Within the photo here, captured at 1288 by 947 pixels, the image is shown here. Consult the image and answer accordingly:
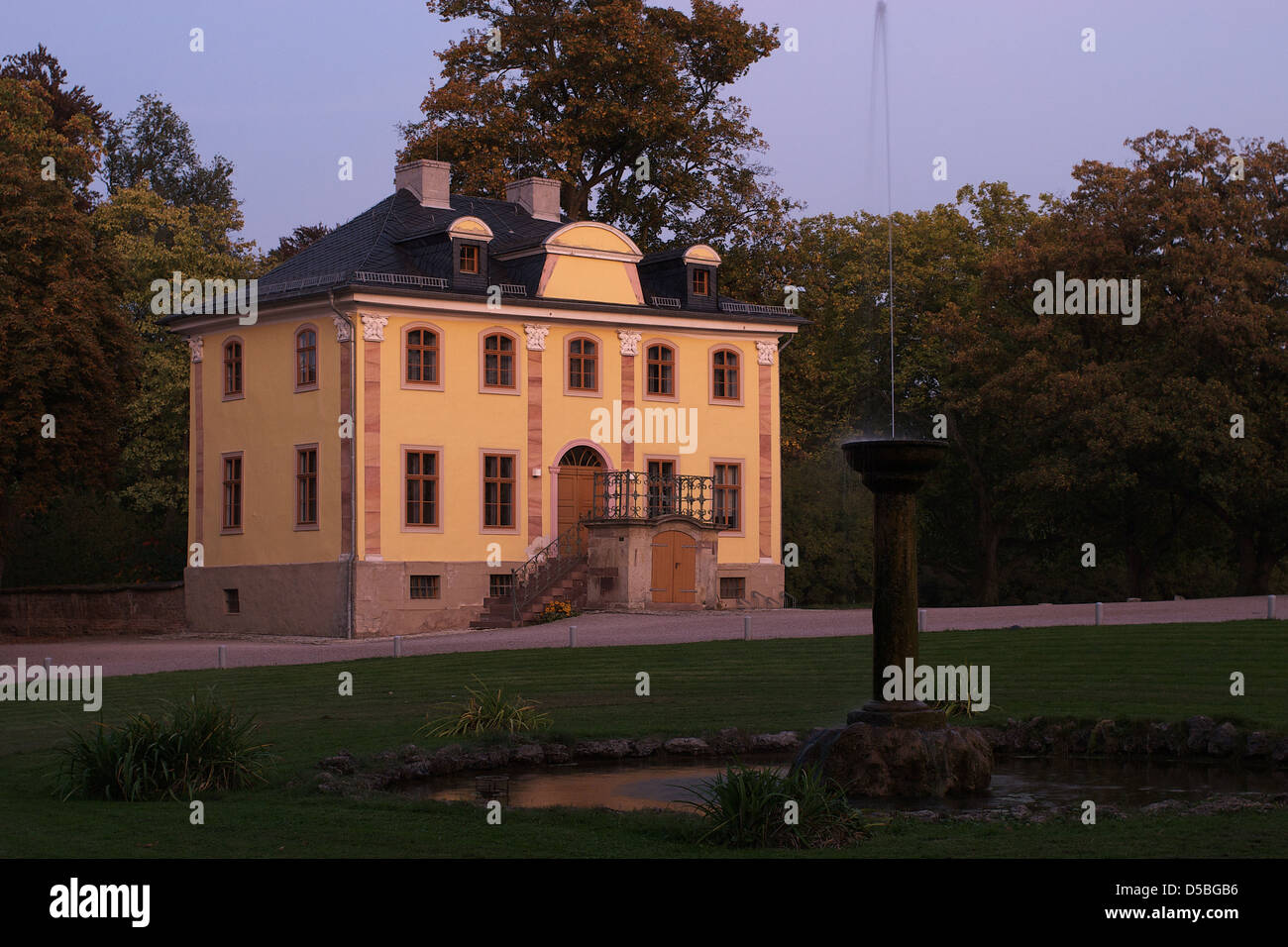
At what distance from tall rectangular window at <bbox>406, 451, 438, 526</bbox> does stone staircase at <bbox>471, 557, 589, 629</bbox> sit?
2.45 metres

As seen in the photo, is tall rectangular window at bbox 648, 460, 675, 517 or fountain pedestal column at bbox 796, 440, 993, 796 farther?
tall rectangular window at bbox 648, 460, 675, 517

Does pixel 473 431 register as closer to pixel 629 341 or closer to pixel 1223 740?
pixel 629 341

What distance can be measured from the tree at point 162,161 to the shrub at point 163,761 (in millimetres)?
58174

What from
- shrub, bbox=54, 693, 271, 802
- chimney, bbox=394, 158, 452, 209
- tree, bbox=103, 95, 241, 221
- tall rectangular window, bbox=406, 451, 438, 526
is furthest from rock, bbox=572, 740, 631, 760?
tree, bbox=103, 95, 241, 221

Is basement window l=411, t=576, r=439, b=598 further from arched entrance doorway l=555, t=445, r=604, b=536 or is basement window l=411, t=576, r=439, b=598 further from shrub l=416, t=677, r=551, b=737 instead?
shrub l=416, t=677, r=551, b=737

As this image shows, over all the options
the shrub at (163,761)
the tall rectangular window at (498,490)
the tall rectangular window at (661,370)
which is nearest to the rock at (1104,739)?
the shrub at (163,761)

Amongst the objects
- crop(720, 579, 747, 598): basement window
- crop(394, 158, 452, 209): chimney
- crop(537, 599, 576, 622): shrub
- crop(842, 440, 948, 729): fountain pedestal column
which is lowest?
crop(537, 599, 576, 622): shrub

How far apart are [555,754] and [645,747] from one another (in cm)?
91

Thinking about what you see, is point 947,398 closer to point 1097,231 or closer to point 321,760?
point 1097,231

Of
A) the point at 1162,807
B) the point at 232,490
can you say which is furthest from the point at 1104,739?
the point at 232,490

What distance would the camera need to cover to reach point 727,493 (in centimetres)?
4472

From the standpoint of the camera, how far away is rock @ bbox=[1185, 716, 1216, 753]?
611 inches
